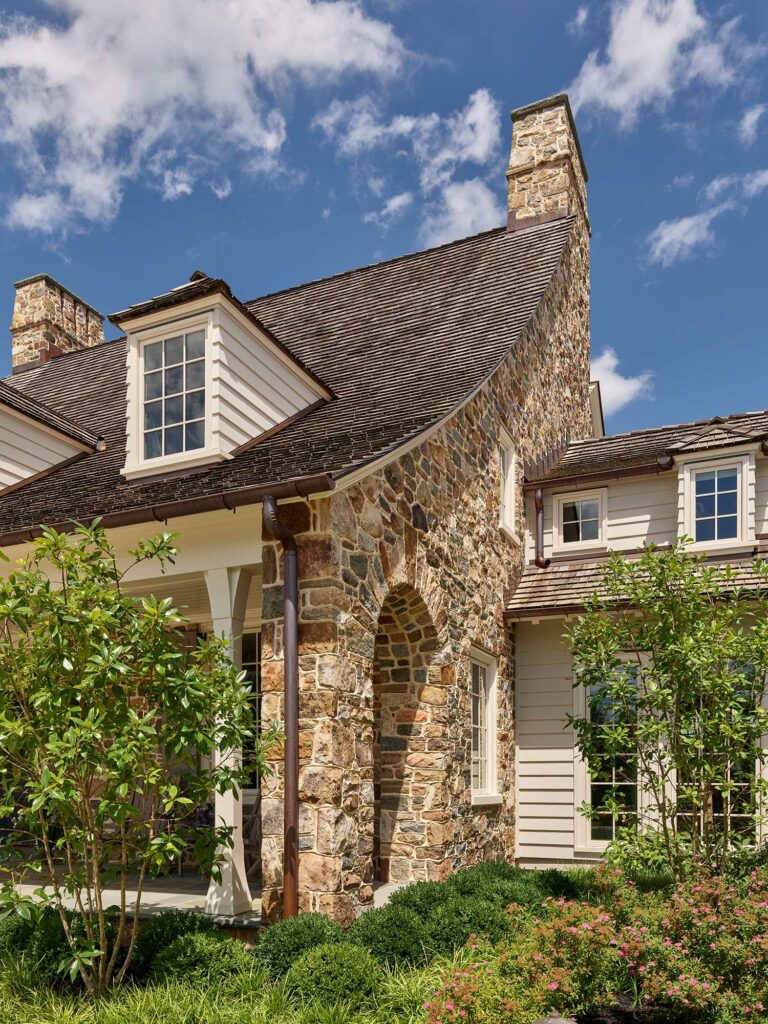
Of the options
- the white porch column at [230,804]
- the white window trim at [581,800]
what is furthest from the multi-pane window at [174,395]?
the white window trim at [581,800]

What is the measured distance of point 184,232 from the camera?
9047mm

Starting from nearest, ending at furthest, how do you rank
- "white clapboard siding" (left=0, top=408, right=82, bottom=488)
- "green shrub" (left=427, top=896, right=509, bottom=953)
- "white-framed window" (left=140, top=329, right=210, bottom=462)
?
"green shrub" (left=427, top=896, right=509, bottom=953) → "white-framed window" (left=140, top=329, right=210, bottom=462) → "white clapboard siding" (left=0, top=408, right=82, bottom=488)

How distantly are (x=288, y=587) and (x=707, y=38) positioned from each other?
7.36 meters

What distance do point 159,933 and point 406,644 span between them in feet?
11.1

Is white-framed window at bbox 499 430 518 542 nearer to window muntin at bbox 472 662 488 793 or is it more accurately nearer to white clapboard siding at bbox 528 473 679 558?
white clapboard siding at bbox 528 473 679 558

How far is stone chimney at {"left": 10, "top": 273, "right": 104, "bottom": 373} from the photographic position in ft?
53.1

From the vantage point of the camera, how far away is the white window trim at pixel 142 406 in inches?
300

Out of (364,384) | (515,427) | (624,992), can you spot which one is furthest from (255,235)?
(624,992)

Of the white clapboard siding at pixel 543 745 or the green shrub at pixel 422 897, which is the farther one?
the white clapboard siding at pixel 543 745

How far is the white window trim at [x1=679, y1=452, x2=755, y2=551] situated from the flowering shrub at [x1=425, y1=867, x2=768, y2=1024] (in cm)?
527

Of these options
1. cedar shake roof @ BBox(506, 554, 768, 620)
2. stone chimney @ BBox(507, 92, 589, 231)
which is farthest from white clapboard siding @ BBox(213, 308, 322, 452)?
stone chimney @ BBox(507, 92, 589, 231)

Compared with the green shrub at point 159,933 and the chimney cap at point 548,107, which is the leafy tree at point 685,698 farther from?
the chimney cap at point 548,107

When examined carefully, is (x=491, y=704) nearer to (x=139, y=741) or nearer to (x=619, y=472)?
(x=619, y=472)

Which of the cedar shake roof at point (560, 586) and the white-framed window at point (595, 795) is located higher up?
the cedar shake roof at point (560, 586)
